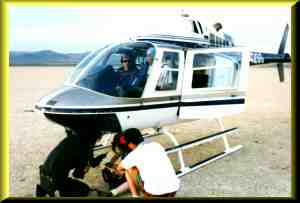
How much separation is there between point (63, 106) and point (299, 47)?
9.72ft

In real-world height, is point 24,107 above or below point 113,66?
below

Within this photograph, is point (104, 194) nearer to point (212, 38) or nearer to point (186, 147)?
point (186, 147)

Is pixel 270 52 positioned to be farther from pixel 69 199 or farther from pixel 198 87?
pixel 69 199

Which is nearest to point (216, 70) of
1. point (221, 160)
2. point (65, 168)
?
point (221, 160)

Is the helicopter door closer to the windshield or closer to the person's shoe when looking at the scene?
the windshield

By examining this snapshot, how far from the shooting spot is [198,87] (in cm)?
596

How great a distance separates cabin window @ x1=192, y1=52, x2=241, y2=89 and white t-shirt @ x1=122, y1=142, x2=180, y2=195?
85.7 inches

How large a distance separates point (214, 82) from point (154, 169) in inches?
107

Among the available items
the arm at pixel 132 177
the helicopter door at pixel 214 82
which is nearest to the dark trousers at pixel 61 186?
the arm at pixel 132 177

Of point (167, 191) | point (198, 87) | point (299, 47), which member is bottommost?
point (167, 191)

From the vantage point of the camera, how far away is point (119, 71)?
202 inches

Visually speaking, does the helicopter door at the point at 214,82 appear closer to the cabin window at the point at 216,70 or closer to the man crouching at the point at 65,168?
the cabin window at the point at 216,70

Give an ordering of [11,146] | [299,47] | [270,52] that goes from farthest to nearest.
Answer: [270,52] → [11,146] → [299,47]

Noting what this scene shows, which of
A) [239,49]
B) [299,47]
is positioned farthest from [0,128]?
[239,49]
